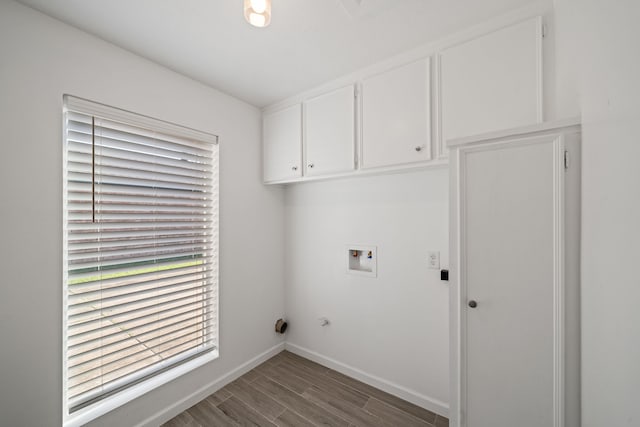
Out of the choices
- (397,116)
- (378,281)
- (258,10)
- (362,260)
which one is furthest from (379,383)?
(258,10)

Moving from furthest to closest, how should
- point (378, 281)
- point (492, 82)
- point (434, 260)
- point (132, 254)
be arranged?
1. point (378, 281)
2. point (434, 260)
3. point (132, 254)
4. point (492, 82)

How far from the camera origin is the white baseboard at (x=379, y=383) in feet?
5.59

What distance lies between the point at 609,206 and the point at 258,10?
1.34m

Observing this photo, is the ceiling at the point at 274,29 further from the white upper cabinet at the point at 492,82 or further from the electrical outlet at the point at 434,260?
the electrical outlet at the point at 434,260

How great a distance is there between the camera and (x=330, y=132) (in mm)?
1925

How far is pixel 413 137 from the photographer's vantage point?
154cm

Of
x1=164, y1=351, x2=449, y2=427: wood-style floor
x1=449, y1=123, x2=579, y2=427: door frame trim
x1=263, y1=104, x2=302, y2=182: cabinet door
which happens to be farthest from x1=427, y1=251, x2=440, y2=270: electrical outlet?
x1=263, y1=104, x2=302, y2=182: cabinet door

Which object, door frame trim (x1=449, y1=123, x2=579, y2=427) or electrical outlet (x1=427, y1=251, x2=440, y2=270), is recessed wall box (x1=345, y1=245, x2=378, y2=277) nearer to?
electrical outlet (x1=427, y1=251, x2=440, y2=270)

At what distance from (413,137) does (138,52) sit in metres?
1.89

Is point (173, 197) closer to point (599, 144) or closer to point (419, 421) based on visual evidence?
point (599, 144)

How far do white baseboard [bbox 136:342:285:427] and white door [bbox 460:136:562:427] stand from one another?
1.79 m

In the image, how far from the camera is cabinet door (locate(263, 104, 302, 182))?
213 cm

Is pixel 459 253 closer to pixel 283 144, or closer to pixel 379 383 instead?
pixel 379 383

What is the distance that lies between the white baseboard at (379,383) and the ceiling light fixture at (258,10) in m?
2.49
